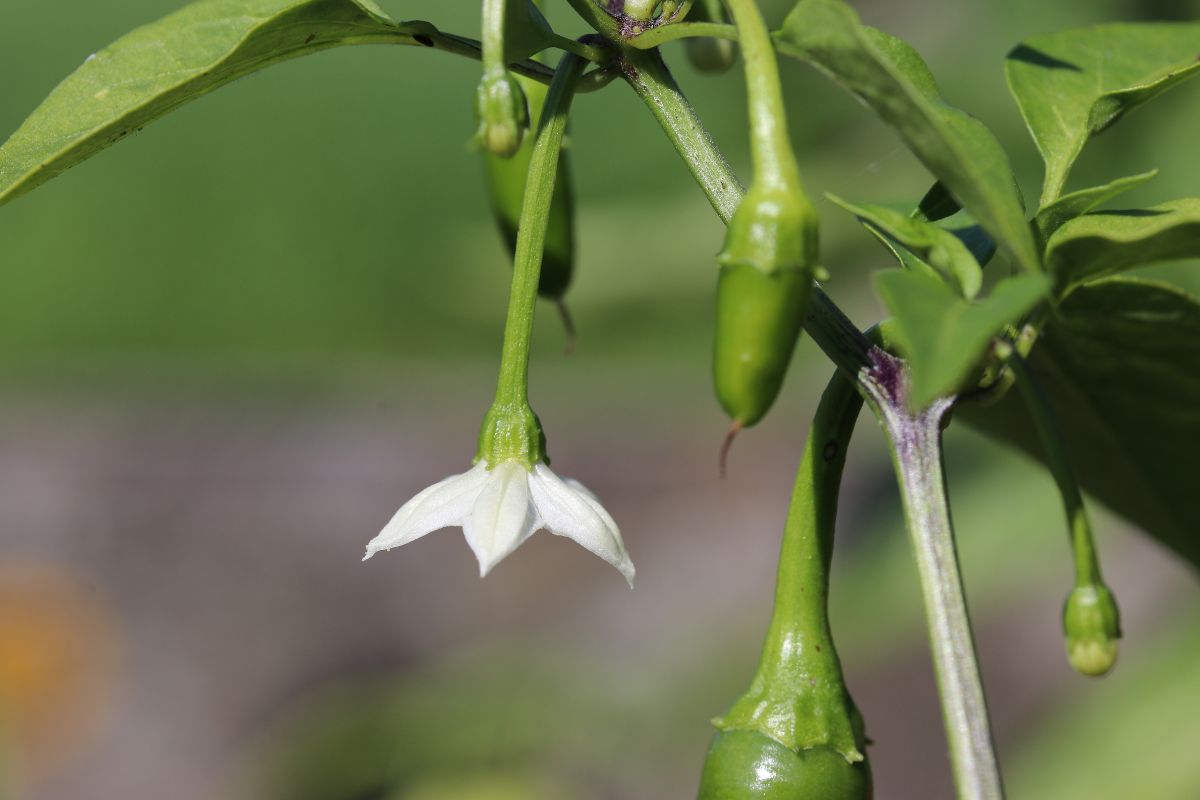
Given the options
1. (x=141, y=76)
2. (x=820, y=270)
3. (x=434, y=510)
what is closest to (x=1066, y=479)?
(x=820, y=270)

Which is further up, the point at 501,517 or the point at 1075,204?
the point at 1075,204

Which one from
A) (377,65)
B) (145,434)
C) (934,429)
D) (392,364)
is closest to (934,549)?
(934,429)

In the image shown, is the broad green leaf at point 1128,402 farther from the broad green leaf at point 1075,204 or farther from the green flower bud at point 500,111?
the green flower bud at point 500,111

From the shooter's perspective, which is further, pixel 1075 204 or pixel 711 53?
pixel 711 53

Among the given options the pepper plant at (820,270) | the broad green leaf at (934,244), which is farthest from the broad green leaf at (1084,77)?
the broad green leaf at (934,244)

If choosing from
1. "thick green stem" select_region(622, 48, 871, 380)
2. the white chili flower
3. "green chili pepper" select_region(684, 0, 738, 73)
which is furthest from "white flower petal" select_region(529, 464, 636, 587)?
"green chili pepper" select_region(684, 0, 738, 73)

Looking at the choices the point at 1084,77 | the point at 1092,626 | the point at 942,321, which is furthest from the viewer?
the point at 1084,77

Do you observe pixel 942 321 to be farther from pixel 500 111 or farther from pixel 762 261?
pixel 500 111

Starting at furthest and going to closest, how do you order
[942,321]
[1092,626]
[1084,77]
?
[1084,77] → [1092,626] → [942,321]
